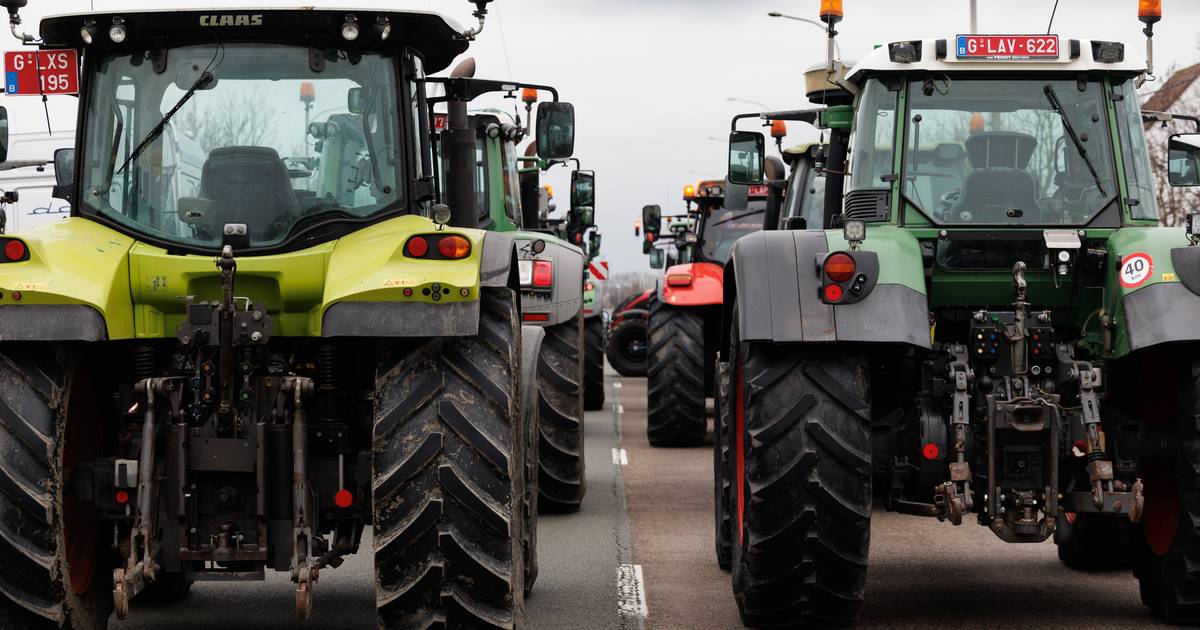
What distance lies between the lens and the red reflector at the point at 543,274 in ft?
43.2

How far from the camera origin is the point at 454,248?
709cm

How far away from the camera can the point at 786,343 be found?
8156mm

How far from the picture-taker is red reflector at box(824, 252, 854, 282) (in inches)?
316

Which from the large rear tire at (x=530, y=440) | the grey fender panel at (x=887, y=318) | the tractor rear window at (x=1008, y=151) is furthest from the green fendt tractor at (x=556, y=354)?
the grey fender panel at (x=887, y=318)

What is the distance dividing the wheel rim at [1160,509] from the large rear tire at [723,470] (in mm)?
2149

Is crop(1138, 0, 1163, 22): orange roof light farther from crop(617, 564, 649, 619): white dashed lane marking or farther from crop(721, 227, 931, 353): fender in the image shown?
crop(617, 564, 649, 619): white dashed lane marking

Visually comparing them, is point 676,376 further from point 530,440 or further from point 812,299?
point 812,299

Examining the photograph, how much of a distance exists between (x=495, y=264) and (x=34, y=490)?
194cm

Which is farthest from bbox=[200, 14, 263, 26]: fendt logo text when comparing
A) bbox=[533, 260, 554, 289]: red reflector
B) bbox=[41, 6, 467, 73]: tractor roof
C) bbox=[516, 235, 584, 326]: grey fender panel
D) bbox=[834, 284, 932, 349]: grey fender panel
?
bbox=[533, 260, 554, 289]: red reflector

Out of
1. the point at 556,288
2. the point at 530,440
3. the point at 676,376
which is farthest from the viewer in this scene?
the point at 676,376

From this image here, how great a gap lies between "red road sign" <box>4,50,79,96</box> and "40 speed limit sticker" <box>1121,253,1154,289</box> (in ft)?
15.3

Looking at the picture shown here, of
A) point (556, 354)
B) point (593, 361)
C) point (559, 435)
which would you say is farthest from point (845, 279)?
point (593, 361)

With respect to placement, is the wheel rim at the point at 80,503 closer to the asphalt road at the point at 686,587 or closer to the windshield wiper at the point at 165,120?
the windshield wiper at the point at 165,120

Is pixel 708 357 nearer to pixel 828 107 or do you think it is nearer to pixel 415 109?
pixel 828 107
